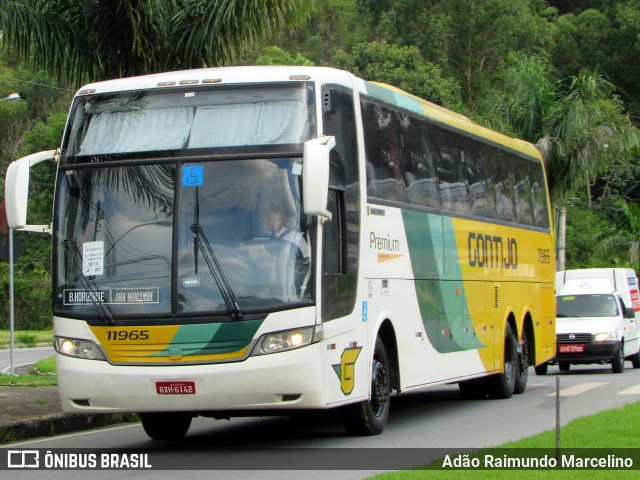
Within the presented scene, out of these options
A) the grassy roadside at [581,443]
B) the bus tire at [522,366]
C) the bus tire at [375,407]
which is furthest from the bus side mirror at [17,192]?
the bus tire at [522,366]

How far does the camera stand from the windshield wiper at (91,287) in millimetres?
11047

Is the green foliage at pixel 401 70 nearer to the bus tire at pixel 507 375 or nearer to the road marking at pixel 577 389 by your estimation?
the road marking at pixel 577 389

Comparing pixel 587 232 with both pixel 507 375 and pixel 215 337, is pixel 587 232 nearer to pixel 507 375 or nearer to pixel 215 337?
pixel 507 375

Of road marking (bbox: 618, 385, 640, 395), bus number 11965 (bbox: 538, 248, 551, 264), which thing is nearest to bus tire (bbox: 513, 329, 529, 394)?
road marking (bbox: 618, 385, 640, 395)

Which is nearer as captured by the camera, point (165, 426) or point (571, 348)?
point (165, 426)

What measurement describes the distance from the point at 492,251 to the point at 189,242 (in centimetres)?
769

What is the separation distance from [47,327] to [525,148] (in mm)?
41526

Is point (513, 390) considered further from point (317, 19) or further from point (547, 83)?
point (317, 19)

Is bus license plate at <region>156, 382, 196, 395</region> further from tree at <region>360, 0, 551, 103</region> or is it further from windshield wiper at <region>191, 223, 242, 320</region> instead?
tree at <region>360, 0, 551, 103</region>

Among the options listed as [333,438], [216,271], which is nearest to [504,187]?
[333,438]

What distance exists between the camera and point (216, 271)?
10.9 m

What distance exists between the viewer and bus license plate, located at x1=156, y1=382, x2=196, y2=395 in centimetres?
1073

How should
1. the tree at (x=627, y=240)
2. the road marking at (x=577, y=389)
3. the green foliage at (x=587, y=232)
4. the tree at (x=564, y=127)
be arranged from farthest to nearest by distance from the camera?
the green foliage at (x=587, y=232) → the tree at (x=627, y=240) → the tree at (x=564, y=127) → the road marking at (x=577, y=389)

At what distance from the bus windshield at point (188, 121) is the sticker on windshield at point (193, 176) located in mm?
202
